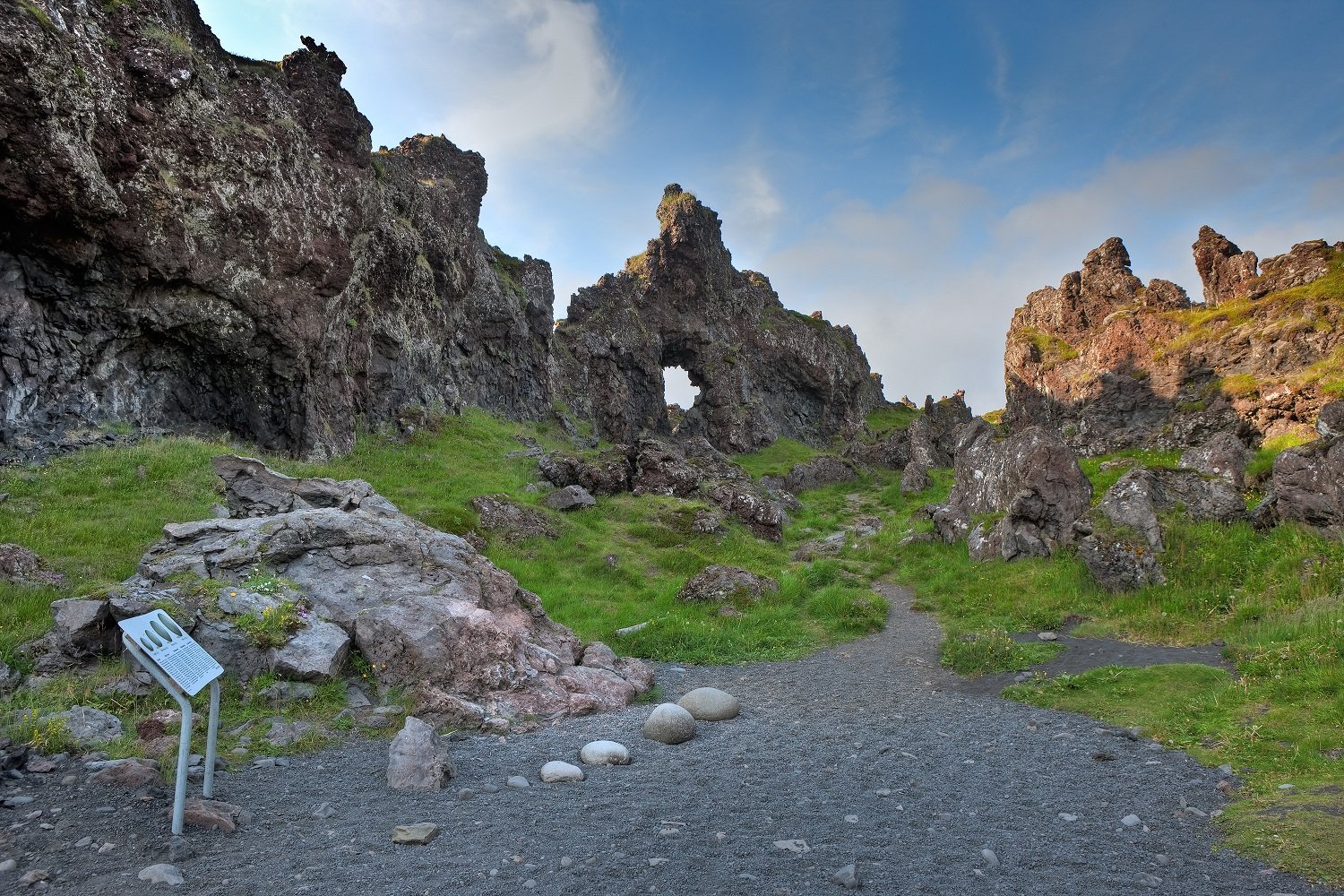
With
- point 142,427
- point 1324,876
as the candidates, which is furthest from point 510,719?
point 142,427

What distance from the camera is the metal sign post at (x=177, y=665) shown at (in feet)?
18.7

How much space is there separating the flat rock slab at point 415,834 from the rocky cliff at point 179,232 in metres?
19.4

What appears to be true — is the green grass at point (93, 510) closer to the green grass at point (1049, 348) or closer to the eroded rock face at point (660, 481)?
the eroded rock face at point (660, 481)

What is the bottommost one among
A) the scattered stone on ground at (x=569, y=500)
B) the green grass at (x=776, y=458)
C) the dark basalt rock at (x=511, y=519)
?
the dark basalt rock at (x=511, y=519)

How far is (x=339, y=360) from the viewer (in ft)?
99.9

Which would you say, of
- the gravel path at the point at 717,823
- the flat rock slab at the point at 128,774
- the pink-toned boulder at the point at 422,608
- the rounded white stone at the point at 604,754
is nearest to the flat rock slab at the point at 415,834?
the gravel path at the point at 717,823

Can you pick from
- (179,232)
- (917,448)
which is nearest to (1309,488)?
(179,232)

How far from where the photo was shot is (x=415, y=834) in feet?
20.6

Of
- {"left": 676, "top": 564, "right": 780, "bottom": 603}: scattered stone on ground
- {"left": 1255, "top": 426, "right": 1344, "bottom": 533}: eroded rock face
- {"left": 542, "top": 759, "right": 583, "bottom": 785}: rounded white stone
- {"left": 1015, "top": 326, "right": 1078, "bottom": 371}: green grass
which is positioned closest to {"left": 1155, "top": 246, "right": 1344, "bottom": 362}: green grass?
{"left": 1015, "top": 326, "right": 1078, "bottom": 371}: green grass

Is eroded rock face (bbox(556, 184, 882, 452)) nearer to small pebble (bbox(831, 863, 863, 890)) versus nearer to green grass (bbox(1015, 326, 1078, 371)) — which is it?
green grass (bbox(1015, 326, 1078, 371))

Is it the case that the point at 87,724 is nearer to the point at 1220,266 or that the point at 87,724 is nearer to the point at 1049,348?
the point at 1220,266

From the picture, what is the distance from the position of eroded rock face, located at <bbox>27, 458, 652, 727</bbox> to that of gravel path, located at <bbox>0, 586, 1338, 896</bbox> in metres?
1.58

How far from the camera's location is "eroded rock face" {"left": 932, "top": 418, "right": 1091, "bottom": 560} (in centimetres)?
1988

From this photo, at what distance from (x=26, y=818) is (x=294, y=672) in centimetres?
366
